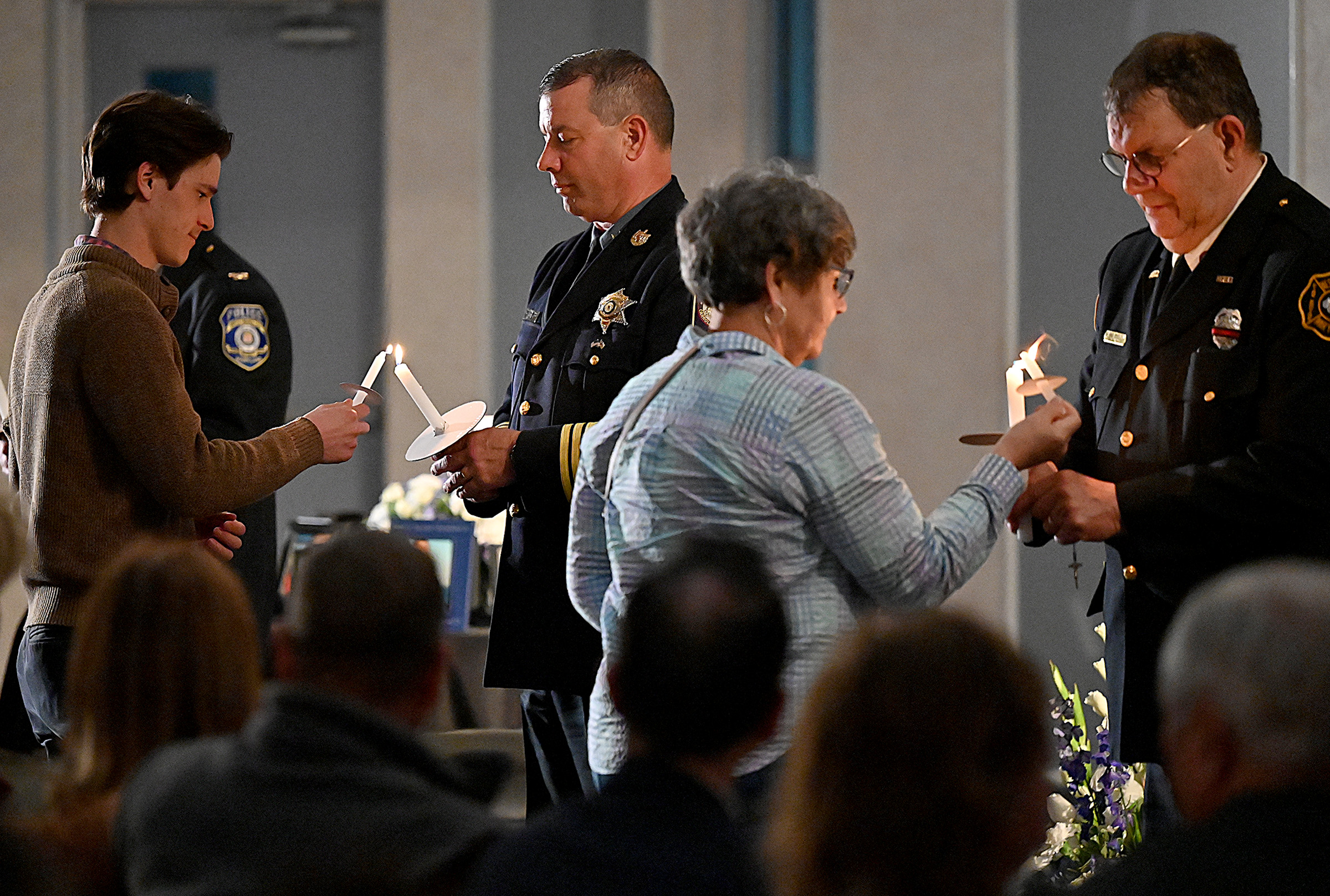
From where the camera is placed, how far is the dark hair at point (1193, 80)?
2.09 meters

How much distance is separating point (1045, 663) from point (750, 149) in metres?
2.00

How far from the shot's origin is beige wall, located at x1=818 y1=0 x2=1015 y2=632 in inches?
167

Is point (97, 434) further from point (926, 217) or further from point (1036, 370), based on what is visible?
point (926, 217)

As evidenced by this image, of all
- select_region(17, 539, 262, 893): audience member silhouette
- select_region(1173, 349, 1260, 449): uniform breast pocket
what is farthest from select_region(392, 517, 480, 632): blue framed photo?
select_region(17, 539, 262, 893): audience member silhouette

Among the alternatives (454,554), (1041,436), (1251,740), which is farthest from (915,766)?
(454,554)

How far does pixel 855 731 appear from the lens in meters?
0.99

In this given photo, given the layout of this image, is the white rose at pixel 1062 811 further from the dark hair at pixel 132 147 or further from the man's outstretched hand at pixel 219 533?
the dark hair at pixel 132 147

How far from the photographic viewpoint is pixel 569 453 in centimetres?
223

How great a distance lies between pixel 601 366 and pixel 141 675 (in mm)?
1044

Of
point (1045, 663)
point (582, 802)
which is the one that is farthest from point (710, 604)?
point (1045, 663)

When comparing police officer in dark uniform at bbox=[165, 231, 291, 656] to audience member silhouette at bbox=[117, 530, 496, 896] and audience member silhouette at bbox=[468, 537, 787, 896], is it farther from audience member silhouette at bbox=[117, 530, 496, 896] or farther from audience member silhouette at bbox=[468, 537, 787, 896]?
audience member silhouette at bbox=[468, 537, 787, 896]

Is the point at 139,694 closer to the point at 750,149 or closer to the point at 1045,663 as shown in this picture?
the point at 1045,663

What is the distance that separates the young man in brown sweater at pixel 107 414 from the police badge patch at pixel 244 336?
0.97 meters

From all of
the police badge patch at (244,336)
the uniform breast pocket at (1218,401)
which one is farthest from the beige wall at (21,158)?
the uniform breast pocket at (1218,401)
